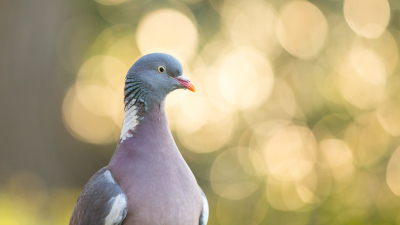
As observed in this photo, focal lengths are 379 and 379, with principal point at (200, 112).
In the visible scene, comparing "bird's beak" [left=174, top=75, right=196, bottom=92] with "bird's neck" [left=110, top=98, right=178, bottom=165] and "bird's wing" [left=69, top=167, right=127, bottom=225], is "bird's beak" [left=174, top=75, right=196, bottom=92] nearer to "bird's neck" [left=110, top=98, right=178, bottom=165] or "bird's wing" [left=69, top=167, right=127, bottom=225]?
"bird's neck" [left=110, top=98, right=178, bottom=165]

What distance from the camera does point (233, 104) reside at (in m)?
9.26

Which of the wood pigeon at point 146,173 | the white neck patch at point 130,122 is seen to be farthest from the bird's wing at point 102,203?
the white neck patch at point 130,122

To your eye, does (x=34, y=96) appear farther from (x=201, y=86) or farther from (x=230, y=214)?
(x=230, y=214)

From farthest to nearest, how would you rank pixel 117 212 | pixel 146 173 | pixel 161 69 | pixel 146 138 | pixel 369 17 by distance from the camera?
pixel 369 17
pixel 161 69
pixel 146 138
pixel 146 173
pixel 117 212

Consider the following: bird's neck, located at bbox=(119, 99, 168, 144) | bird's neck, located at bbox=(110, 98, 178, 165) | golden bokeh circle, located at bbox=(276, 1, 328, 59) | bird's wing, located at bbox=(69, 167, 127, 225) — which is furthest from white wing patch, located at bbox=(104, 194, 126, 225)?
golden bokeh circle, located at bbox=(276, 1, 328, 59)

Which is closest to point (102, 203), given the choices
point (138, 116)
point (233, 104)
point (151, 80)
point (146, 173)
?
point (146, 173)

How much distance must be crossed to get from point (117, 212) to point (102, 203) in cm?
13

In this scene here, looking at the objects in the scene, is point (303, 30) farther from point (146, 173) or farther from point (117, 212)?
point (117, 212)

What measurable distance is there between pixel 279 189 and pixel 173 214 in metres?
5.88

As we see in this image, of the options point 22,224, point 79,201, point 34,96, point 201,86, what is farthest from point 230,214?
point 79,201

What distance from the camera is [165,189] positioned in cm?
221

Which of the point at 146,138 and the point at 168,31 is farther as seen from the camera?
the point at 168,31

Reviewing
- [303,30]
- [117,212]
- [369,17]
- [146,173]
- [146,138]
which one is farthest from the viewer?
[303,30]

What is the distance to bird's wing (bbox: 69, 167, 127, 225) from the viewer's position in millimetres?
2148
